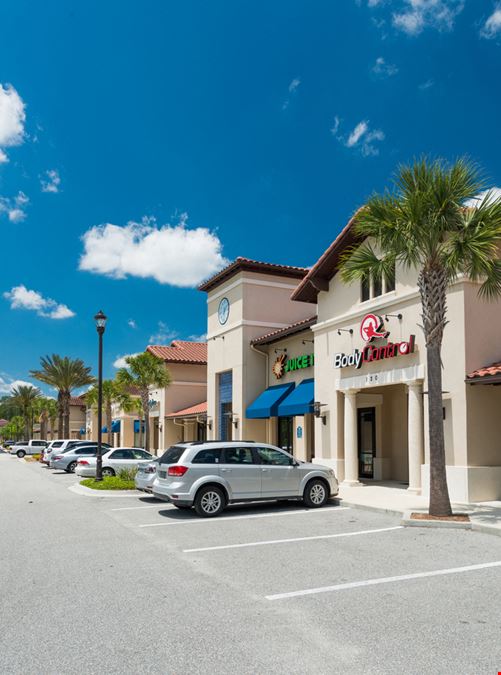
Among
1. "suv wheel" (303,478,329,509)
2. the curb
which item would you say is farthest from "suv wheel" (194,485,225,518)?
the curb

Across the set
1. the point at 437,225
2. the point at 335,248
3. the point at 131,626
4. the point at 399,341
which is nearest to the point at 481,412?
the point at 399,341

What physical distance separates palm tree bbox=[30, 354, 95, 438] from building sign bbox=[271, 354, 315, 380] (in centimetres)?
3343

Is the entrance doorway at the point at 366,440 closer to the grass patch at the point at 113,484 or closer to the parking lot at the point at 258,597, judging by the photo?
the grass patch at the point at 113,484

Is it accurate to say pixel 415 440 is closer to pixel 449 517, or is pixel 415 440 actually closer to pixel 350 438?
pixel 350 438

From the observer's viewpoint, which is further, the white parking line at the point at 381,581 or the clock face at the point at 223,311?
the clock face at the point at 223,311

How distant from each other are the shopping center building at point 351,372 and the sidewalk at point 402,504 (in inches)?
22.5

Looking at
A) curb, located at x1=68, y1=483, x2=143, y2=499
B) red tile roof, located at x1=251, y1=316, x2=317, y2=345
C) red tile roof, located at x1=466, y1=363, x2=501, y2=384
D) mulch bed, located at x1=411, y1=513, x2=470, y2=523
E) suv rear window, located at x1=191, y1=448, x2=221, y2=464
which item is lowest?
curb, located at x1=68, y1=483, x2=143, y2=499

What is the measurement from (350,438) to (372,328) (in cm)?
372

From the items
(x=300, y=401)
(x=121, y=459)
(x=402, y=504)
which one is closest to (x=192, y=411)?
(x=121, y=459)

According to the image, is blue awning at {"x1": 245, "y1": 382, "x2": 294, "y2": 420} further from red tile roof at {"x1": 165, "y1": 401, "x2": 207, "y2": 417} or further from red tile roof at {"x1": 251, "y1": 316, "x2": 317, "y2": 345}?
red tile roof at {"x1": 165, "y1": 401, "x2": 207, "y2": 417}

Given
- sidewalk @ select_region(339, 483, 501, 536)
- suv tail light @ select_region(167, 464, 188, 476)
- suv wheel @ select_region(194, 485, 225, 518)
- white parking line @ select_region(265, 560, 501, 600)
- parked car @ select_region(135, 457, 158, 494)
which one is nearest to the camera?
white parking line @ select_region(265, 560, 501, 600)

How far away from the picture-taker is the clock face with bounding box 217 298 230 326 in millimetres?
29203

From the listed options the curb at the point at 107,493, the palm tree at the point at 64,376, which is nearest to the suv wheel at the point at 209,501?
the curb at the point at 107,493

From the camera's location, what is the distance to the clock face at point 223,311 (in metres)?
29.2
